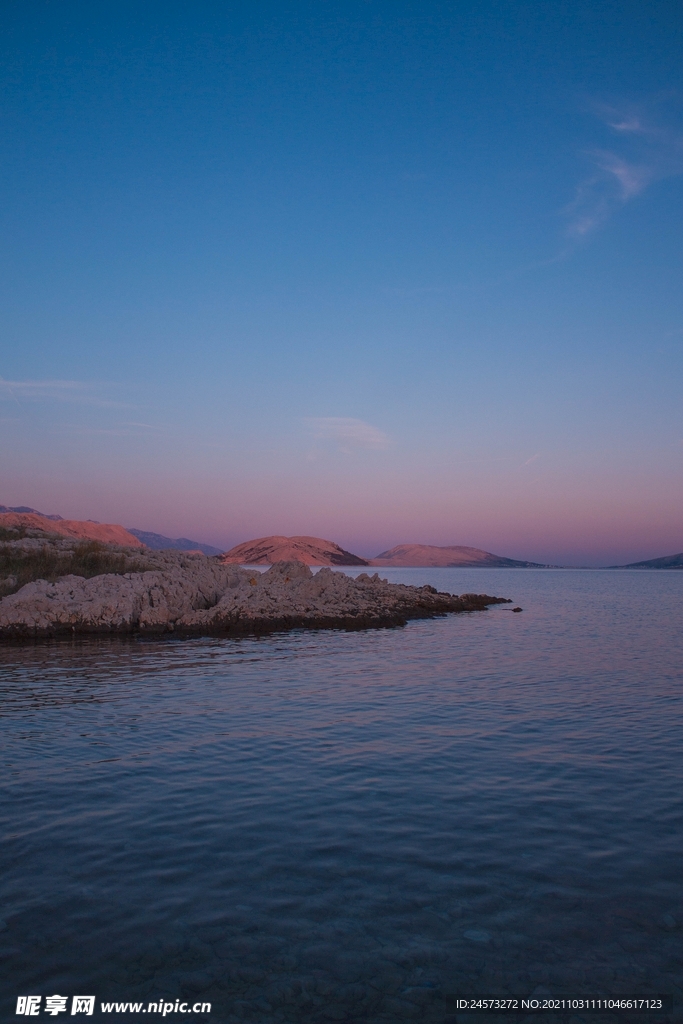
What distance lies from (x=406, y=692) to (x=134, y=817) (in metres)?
9.81

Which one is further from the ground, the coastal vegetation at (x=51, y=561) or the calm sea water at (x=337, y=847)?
the coastal vegetation at (x=51, y=561)

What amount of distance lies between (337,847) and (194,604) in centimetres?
2674

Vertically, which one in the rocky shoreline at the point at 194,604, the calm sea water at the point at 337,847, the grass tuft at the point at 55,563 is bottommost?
the calm sea water at the point at 337,847

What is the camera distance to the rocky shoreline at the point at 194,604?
28141 millimetres

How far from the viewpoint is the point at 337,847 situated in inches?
297

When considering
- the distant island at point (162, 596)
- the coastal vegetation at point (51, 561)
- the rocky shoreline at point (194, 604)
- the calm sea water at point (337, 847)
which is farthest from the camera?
the coastal vegetation at point (51, 561)

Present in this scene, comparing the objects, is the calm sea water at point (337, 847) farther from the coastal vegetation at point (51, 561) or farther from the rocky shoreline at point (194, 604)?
the coastal vegetation at point (51, 561)

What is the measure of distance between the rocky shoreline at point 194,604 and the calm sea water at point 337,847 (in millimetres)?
11533

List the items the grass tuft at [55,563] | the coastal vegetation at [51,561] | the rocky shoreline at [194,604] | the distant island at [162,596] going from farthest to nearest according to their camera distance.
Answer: the coastal vegetation at [51,561]
the grass tuft at [55,563]
the distant island at [162,596]
the rocky shoreline at [194,604]

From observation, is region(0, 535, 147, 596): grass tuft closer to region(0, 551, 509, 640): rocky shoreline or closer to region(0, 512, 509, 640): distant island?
region(0, 512, 509, 640): distant island

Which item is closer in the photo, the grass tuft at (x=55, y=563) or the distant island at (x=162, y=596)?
the distant island at (x=162, y=596)

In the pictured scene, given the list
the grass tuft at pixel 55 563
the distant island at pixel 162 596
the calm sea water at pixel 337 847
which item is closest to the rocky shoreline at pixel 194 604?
the distant island at pixel 162 596

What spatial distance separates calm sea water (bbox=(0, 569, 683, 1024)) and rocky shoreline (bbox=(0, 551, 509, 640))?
1153 cm

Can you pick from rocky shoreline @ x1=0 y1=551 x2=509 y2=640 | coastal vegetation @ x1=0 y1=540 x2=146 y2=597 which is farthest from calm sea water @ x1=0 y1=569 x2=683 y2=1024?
coastal vegetation @ x1=0 y1=540 x2=146 y2=597
